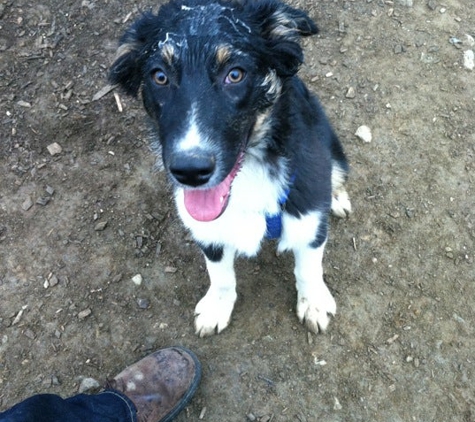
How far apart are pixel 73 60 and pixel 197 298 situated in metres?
2.41

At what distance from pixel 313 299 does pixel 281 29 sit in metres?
1.73

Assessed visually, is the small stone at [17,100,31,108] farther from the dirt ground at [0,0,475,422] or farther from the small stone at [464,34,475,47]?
the small stone at [464,34,475,47]

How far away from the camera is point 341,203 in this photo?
379cm

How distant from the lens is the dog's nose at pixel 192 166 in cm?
214

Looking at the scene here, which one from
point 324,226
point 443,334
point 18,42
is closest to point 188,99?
point 324,226

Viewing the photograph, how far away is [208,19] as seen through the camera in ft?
7.57

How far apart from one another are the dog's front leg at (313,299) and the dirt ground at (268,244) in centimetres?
9

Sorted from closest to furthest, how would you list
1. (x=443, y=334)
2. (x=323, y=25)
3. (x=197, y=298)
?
(x=443, y=334) < (x=197, y=298) < (x=323, y=25)

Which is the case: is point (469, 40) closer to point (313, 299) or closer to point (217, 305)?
point (313, 299)

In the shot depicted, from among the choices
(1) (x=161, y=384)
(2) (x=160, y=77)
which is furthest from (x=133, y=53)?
(1) (x=161, y=384)

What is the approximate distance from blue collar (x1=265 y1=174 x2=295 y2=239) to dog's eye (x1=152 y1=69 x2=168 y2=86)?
32.3 inches


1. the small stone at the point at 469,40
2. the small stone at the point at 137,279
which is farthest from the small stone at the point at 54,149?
the small stone at the point at 469,40

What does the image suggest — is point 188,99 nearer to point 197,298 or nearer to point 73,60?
point 197,298

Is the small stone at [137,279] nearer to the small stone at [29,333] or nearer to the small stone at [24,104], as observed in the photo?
the small stone at [29,333]
